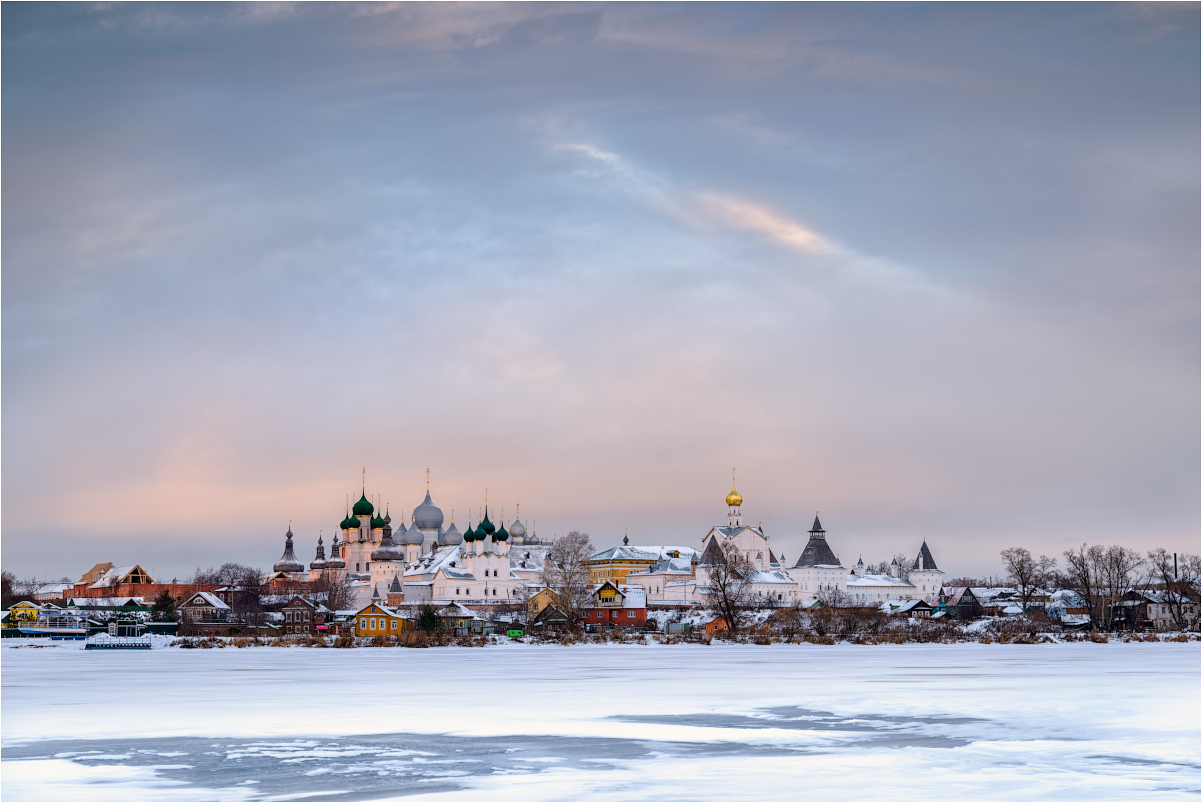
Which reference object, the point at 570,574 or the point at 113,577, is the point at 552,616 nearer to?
the point at 570,574

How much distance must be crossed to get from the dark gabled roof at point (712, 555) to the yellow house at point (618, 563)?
1075 cm

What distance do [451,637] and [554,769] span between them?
4820 cm

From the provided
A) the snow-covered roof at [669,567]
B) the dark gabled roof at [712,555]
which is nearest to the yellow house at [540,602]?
the dark gabled roof at [712,555]

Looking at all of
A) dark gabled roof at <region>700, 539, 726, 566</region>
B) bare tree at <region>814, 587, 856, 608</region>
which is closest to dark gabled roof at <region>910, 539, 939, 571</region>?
bare tree at <region>814, 587, 856, 608</region>

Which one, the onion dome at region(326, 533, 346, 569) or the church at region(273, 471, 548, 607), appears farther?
the onion dome at region(326, 533, 346, 569)

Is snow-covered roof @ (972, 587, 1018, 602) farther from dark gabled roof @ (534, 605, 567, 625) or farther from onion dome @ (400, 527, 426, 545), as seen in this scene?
dark gabled roof @ (534, 605, 567, 625)

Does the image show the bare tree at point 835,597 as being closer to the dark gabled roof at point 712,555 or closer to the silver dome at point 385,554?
the dark gabled roof at point 712,555

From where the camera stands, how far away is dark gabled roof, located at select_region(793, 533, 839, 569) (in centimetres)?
13225

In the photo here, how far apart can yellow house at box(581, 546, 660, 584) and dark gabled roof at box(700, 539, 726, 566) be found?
423 inches

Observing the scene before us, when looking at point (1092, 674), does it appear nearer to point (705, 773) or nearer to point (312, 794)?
point (705, 773)

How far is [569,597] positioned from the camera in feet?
283

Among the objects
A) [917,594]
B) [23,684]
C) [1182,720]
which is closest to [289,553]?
[917,594]

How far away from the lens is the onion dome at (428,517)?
13438 cm

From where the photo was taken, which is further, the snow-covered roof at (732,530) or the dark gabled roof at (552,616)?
the snow-covered roof at (732,530)
